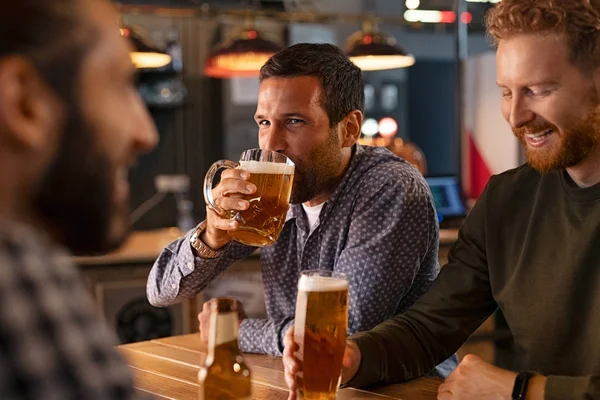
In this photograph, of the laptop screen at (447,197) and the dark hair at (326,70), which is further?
the laptop screen at (447,197)

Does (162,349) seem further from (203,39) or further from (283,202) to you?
(203,39)

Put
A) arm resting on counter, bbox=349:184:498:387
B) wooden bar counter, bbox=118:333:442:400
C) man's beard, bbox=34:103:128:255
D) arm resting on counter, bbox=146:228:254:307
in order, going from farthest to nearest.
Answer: arm resting on counter, bbox=146:228:254:307, arm resting on counter, bbox=349:184:498:387, wooden bar counter, bbox=118:333:442:400, man's beard, bbox=34:103:128:255

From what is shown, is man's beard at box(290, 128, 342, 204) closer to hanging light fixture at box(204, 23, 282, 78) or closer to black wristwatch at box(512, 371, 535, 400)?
black wristwatch at box(512, 371, 535, 400)

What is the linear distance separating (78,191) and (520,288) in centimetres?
118

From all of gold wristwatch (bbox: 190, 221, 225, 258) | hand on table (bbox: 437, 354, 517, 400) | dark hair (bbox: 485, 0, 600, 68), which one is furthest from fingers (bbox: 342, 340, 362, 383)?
dark hair (bbox: 485, 0, 600, 68)

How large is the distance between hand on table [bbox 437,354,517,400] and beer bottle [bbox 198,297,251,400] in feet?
1.40

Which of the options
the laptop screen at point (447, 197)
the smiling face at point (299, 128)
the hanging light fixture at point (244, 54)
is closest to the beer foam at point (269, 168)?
the smiling face at point (299, 128)

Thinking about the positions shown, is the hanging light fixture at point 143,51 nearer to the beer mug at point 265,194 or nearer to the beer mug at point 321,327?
the beer mug at point 265,194

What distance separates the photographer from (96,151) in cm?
71

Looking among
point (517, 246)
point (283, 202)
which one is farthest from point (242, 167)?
point (517, 246)

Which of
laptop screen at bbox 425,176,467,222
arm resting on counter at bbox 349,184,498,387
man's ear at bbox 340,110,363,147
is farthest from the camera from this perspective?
laptop screen at bbox 425,176,467,222

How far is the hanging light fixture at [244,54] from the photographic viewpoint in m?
4.69

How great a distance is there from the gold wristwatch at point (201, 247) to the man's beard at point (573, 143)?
79 cm

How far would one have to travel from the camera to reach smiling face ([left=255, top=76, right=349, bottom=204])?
200 cm
